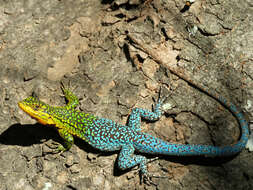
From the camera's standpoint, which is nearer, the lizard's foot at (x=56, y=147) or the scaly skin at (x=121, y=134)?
the scaly skin at (x=121, y=134)

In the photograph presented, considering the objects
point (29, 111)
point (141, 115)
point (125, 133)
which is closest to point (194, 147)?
point (141, 115)

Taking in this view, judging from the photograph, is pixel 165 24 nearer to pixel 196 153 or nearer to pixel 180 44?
pixel 180 44

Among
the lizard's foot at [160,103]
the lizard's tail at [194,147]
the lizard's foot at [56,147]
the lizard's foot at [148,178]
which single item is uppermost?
the lizard's foot at [160,103]

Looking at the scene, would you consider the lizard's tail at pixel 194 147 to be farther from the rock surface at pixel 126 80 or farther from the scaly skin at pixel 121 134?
the rock surface at pixel 126 80

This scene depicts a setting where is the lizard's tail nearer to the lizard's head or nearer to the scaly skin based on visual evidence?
the scaly skin

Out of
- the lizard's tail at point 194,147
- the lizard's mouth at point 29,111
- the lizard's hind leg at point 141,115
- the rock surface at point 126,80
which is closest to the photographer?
the lizard's tail at point 194,147

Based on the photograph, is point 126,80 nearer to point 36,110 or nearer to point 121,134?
point 121,134

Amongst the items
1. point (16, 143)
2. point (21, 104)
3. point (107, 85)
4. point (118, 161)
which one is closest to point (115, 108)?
point (107, 85)

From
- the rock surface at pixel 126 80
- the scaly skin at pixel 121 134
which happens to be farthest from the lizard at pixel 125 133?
the rock surface at pixel 126 80
